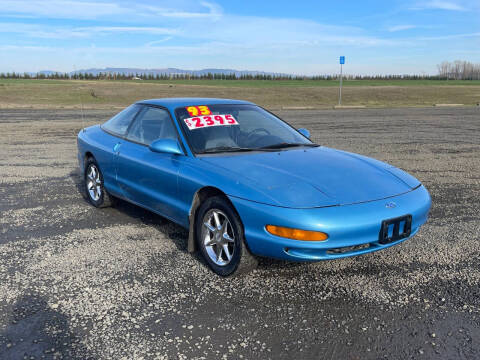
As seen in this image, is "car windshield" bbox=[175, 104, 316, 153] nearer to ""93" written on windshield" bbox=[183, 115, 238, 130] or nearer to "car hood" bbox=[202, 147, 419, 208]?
""93" written on windshield" bbox=[183, 115, 238, 130]

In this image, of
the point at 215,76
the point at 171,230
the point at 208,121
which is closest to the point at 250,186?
the point at 208,121

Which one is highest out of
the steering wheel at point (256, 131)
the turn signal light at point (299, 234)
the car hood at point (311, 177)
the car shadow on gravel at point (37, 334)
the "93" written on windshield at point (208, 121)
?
the "93" written on windshield at point (208, 121)

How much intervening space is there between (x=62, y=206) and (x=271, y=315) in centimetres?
377

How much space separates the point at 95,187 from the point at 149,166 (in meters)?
1.64

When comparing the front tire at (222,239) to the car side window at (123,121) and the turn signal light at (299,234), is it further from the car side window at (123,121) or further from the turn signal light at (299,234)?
the car side window at (123,121)

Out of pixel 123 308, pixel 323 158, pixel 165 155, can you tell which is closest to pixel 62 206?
pixel 165 155

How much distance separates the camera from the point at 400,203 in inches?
141

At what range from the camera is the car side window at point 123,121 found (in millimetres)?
5309

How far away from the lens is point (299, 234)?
3234mm

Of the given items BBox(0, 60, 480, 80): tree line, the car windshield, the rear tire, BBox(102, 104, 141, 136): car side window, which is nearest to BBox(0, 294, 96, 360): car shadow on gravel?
the car windshield

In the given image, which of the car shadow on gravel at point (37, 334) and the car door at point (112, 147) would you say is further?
the car door at point (112, 147)

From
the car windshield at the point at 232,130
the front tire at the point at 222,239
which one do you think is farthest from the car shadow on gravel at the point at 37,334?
the car windshield at the point at 232,130

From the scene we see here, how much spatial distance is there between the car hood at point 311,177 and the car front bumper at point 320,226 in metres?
0.07

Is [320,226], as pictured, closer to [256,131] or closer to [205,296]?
[205,296]
